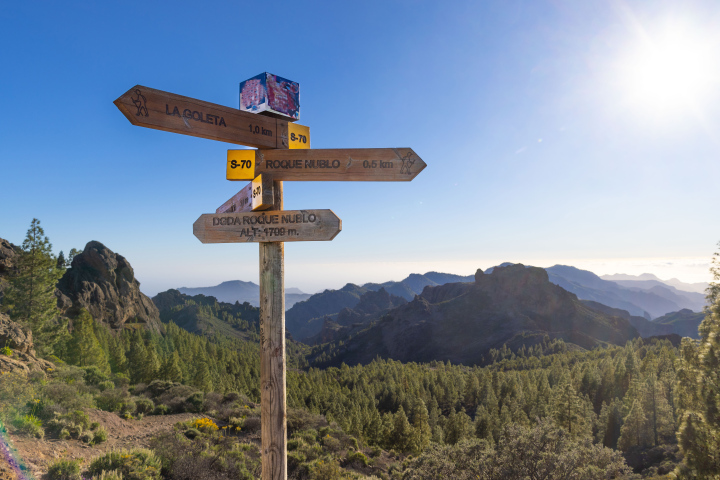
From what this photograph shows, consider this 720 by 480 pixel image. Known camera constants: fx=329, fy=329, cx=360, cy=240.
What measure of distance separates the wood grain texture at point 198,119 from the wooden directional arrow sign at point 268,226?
40.2 inches

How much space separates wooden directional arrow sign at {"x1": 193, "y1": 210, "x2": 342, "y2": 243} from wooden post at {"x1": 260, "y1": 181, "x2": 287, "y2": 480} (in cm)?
23

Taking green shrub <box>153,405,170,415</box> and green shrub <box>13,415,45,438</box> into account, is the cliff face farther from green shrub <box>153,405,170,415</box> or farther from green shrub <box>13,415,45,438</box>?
green shrub <box>13,415,45,438</box>

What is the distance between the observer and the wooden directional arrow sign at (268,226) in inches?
162

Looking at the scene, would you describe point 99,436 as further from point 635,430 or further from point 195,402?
point 635,430

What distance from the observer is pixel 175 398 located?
20.3m

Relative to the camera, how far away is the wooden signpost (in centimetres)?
417

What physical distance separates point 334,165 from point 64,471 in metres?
9.71

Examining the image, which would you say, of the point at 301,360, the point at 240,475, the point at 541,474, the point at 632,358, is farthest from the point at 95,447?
the point at 301,360

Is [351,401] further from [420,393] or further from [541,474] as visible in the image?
[541,474]

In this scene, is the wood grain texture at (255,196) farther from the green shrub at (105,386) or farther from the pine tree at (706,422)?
the green shrub at (105,386)

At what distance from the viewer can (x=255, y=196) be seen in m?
4.40

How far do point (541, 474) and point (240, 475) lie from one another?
978 centimetres

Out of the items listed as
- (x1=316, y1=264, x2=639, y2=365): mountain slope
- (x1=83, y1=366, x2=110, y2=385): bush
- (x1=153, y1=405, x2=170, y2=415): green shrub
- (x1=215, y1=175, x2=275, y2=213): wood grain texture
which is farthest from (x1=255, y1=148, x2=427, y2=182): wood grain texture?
(x1=316, y1=264, x2=639, y2=365): mountain slope

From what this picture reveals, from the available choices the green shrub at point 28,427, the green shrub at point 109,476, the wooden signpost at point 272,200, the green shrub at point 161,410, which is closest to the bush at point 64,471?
the green shrub at point 109,476
